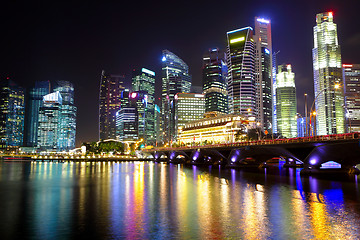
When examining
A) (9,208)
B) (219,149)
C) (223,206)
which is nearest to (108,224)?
(223,206)

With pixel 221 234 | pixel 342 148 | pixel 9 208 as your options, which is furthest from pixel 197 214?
pixel 342 148

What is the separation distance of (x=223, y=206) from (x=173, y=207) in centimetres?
477

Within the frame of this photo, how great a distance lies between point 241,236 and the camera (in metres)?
17.6

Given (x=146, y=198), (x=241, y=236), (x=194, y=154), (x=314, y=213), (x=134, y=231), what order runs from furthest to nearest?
(x=194, y=154)
(x=146, y=198)
(x=314, y=213)
(x=134, y=231)
(x=241, y=236)

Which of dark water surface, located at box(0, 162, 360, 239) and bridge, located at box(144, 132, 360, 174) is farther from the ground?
bridge, located at box(144, 132, 360, 174)

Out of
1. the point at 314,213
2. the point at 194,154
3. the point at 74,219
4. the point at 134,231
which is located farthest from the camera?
the point at 194,154

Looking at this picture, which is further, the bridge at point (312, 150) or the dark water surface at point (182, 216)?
the bridge at point (312, 150)

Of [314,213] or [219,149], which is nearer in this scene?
[314,213]

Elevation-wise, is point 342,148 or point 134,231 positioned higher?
point 342,148

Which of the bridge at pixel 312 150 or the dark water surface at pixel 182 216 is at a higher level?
the bridge at pixel 312 150

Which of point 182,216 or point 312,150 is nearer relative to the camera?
point 182,216

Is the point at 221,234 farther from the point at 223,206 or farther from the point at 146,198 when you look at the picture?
the point at 146,198

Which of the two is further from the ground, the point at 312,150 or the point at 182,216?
the point at 312,150

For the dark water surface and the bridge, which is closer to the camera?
the dark water surface
